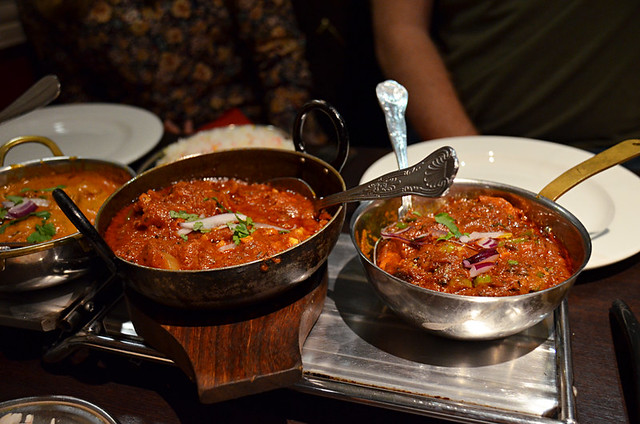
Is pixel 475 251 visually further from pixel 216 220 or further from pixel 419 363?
pixel 216 220

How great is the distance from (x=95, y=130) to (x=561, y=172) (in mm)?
2316

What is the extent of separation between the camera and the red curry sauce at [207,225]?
1176 mm

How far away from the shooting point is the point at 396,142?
1516mm

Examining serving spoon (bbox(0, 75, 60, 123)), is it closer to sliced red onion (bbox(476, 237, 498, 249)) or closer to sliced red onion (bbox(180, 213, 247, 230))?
sliced red onion (bbox(180, 213, 247, 230))

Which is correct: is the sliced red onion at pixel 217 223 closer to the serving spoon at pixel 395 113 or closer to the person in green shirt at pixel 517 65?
the serving spoon at pixel 395 113

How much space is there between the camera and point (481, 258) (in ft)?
3.81

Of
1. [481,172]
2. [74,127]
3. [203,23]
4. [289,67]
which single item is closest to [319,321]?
[481,172]

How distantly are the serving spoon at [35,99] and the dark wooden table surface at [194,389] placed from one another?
783 millimetres

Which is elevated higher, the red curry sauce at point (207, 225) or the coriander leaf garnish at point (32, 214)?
the red curry sauce at point (207, 225)

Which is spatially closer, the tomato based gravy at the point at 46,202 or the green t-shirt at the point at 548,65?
the tomato based gravy at the point at 46,202

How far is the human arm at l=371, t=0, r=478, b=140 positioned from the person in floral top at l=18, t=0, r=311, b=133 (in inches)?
32.4

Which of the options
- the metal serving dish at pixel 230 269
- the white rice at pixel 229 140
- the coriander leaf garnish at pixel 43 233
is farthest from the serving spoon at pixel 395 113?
the coriander leaf garnish at pixel 43 233

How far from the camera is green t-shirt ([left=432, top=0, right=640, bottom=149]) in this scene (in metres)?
2.44

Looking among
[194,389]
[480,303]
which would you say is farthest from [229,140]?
[480,303]
